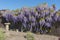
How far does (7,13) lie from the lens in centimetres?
3794

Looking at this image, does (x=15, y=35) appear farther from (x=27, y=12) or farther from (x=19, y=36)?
(x=27, y=12)

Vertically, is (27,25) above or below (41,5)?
below

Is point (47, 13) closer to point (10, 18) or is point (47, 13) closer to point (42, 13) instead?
point (42, 13)

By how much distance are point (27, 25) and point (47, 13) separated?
349cm

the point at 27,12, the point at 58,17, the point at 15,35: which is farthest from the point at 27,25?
the point at 15,35

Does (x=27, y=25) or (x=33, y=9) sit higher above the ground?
(x=33, y=9)

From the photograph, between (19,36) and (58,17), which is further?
(58,17)

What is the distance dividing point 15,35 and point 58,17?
1696 cm

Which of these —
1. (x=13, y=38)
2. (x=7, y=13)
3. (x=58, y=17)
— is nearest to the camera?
(x=13, y=38)

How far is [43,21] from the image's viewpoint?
117 feet

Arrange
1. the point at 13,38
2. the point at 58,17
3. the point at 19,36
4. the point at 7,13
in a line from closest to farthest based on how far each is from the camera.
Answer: the point at 13,38 → the point at 19,36 → the point at 58,17 → the point at 7,13

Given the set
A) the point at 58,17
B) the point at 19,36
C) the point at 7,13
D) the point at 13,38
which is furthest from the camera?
the point at 7,13

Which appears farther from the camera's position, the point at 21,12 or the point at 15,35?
the point at 21,12

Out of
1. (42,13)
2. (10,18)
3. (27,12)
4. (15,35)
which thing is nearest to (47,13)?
(42,13)
